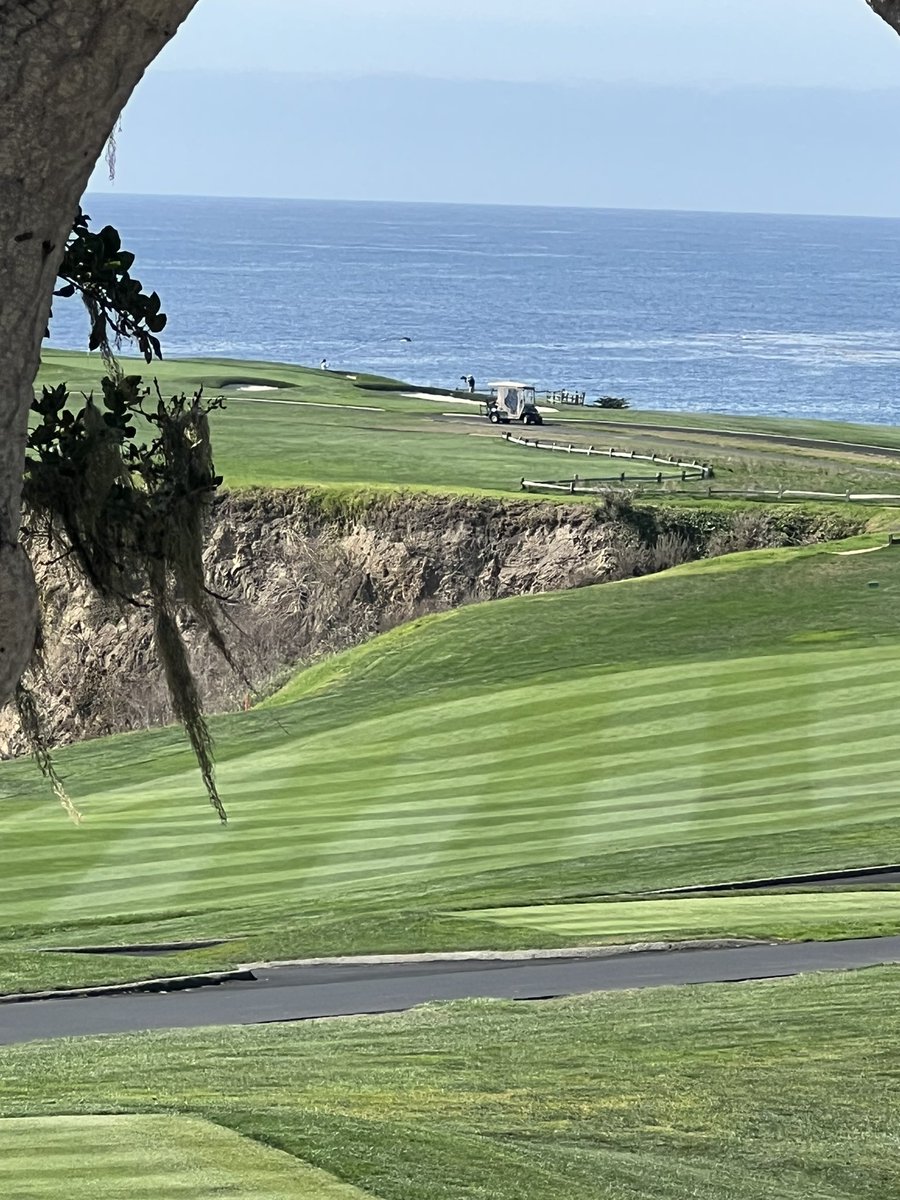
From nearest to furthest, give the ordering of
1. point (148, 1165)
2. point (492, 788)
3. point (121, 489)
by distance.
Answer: point (121, 489) → point (148, 1165) → point (492, 788)

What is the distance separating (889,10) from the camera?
3.68 meters

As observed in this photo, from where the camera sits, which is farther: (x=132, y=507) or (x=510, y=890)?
(x=510, y=890)

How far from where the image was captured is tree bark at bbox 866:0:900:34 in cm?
366

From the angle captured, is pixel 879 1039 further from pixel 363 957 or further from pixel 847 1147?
pixel 363 957

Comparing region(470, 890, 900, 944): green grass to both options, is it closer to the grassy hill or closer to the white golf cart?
the grassy hill

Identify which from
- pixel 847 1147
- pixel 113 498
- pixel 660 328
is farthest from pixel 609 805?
pixel 660 328

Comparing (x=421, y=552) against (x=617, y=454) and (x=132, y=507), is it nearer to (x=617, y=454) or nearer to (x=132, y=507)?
(x=617, y=454)

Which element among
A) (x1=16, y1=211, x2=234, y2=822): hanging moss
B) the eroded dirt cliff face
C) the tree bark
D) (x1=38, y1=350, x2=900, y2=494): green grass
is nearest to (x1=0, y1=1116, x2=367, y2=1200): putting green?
(x1=16, y1=211, x2=234, y2=822): hanging moss

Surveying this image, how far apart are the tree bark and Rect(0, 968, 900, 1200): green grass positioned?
15.8 ft

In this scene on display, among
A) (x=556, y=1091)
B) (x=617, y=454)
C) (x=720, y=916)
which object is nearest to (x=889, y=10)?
(x=556, y=1091)

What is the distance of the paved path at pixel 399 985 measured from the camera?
12.9 metres

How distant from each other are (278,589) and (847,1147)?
27.3 meters

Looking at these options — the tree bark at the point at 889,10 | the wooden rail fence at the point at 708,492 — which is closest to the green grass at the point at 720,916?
the tree bark at the point at 889,10

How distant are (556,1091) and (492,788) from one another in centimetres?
1060
